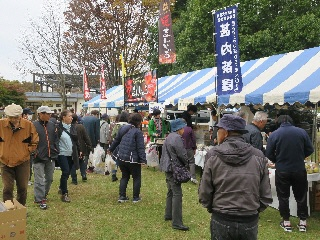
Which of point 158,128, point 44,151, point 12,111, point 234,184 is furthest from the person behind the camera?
point 158,128

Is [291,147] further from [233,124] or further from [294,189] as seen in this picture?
[233,124]

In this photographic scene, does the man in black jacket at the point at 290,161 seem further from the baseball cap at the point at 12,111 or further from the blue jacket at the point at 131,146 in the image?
the baseball cap at the point at 12,111

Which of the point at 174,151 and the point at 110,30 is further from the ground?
the point at 110,30

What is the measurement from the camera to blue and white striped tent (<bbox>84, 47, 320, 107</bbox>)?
23.5 feet

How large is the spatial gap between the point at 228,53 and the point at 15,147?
474 cm

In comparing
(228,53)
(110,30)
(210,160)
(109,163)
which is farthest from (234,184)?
(110,30)

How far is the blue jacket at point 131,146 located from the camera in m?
6.61

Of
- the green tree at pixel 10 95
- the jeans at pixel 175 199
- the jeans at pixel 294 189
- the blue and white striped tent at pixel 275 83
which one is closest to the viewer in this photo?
the jeans at pixel 175 199

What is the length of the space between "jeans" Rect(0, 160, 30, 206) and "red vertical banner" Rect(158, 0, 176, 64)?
25.7ft

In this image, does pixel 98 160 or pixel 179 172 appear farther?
pixel 98 160

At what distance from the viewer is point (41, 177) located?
6242 mm

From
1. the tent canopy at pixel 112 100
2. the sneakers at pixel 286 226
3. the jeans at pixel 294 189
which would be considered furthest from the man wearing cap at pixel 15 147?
the tent canopy at pixel 112 100

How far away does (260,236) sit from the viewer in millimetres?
5289

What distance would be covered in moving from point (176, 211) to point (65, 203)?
8.36 ft
